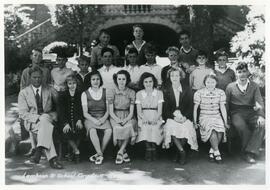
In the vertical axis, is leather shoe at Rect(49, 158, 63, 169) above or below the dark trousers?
below

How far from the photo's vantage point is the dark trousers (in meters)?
4.35

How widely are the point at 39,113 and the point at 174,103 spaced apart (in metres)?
1.71

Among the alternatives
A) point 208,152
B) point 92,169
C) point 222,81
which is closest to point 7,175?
point 92,169

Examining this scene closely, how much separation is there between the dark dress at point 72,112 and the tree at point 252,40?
225 cm

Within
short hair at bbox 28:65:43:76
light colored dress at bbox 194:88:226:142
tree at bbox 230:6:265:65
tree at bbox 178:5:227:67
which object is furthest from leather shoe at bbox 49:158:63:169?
tree at bbox 230:6:265:65

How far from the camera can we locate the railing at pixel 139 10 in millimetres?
4688

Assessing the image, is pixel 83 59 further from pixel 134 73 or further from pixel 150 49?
pixel 150 49

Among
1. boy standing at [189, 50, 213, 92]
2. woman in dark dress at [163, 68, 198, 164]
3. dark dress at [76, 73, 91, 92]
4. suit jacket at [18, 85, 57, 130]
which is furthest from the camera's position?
boy standing at [189, 50, 213, 92]

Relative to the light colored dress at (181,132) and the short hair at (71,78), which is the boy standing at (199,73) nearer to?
the light colored dress at (181,132)

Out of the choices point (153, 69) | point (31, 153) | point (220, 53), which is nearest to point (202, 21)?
point (220, 53)

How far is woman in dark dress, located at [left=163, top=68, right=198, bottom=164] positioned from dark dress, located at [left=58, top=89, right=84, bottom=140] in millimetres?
1072

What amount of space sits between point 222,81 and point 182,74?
1.82 ft

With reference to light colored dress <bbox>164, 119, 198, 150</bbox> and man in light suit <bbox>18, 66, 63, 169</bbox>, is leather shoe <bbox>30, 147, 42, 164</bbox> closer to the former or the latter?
man in light suit <bbox>18, 66, 63, 169</bbox>

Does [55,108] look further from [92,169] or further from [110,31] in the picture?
[110,31]
